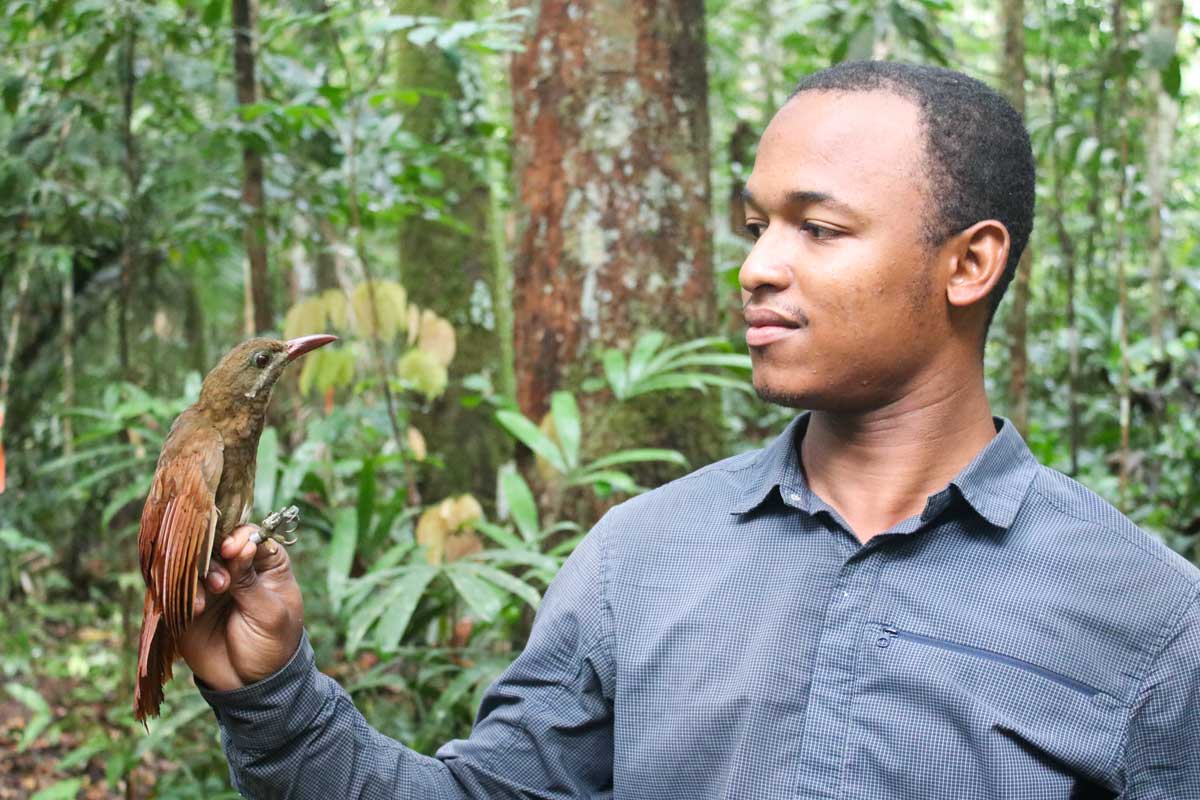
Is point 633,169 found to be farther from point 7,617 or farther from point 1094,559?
point 7,617

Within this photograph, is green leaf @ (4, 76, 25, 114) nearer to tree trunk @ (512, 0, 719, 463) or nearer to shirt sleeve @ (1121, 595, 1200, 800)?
tree trunk @ (512, 0, 719, 463)

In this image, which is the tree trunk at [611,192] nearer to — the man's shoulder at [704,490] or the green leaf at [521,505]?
the green leaf at [521,505]

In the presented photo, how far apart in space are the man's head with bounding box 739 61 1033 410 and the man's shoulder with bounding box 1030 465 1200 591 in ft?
0.69

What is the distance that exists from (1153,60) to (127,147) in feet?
10.9

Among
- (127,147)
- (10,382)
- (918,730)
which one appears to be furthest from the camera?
(10,382)

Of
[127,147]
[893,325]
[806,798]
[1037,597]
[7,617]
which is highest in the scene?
[127,147]

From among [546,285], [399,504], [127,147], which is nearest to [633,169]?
[546,285]

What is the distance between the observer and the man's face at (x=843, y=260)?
1.45m

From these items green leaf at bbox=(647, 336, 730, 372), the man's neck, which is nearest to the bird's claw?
the man's neck

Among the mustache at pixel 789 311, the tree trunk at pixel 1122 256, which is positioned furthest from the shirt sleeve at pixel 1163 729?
the tree trunk at pixel 1122 256

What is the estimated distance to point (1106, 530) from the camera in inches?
55.7

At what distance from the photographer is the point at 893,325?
4.80 ft

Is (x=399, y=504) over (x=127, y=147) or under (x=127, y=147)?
under

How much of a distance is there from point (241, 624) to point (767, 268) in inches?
30.7
